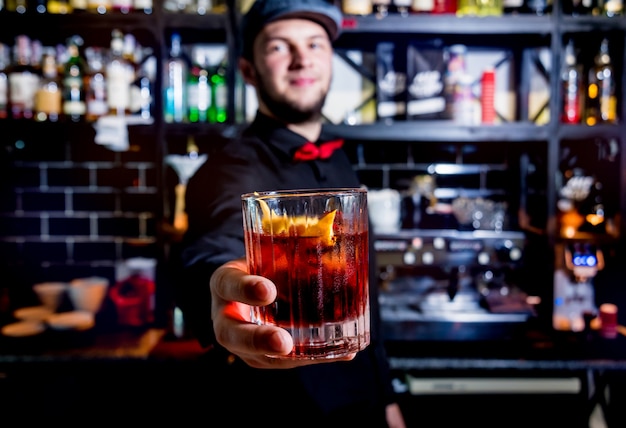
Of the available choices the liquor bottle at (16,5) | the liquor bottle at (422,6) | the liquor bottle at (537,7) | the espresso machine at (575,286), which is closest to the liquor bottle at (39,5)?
the liquor bottle at (16,5)

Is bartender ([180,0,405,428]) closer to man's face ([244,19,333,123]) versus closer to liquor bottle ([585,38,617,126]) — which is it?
man's face ([244,19,333,123])

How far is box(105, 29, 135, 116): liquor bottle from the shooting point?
2.41 meters

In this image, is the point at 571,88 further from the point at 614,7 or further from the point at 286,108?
the point at 286,108

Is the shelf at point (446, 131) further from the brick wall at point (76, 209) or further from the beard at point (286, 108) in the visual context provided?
the brick wall at point (76, 209)

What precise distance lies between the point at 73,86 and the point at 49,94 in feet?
0.36

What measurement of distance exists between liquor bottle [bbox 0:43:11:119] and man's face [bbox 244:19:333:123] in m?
1.47

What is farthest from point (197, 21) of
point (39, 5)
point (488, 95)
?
point (488, 95)

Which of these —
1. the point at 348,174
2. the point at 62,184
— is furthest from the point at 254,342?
the point at 62,184

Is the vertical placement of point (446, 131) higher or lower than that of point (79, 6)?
lower

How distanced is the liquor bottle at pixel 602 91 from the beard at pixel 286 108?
1461 millimetres

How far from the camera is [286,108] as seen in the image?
1639 millimetres

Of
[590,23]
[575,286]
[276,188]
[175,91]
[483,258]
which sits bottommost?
[575,286]

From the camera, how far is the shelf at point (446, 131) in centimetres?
236

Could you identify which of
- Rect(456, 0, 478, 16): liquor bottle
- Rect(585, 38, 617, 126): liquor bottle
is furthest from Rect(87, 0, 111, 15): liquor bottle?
Rect(585, 38, 617, 126): liquor bottle
